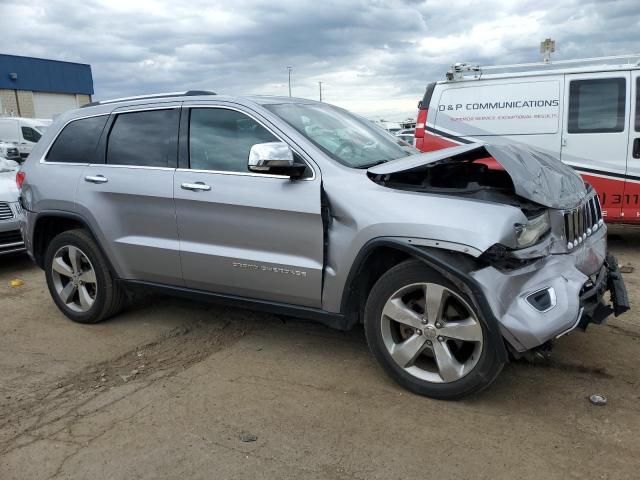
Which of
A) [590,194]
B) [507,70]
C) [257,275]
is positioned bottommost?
[257,275]

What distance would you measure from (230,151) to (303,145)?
589 millimetres

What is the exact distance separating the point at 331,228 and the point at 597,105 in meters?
4.90

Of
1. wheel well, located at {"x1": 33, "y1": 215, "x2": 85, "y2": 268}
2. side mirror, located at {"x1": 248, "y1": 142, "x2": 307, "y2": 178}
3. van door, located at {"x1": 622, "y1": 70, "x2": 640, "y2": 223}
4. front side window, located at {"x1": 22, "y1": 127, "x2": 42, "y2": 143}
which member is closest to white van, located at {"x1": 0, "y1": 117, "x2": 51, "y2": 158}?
front side window, located at {"x1": 22, "y1": 127, "x2": 42, "y2": 143}

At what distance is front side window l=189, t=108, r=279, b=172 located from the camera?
12.6 feet

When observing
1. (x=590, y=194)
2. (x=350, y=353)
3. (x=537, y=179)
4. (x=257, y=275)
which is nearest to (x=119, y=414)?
(x=257, y=275)

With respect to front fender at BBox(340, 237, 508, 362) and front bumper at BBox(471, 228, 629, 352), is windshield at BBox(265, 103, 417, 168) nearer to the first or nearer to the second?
front fender at BBox(340, 237, 508, 362)

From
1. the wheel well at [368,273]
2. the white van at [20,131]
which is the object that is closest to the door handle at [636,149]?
the wheel well at [368,273]

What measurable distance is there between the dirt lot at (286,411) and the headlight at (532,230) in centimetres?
94

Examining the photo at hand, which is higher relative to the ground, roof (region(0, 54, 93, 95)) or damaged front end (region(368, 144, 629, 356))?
roof (region(0, 54, 93, 95))

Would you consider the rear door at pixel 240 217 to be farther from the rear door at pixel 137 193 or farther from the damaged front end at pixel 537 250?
the damaged front end at pixel 537 250

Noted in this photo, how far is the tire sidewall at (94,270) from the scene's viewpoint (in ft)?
15.0

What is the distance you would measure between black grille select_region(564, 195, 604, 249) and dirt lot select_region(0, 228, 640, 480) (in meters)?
0.84

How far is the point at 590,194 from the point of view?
12.8ft

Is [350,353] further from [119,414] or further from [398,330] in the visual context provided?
[119,414]
